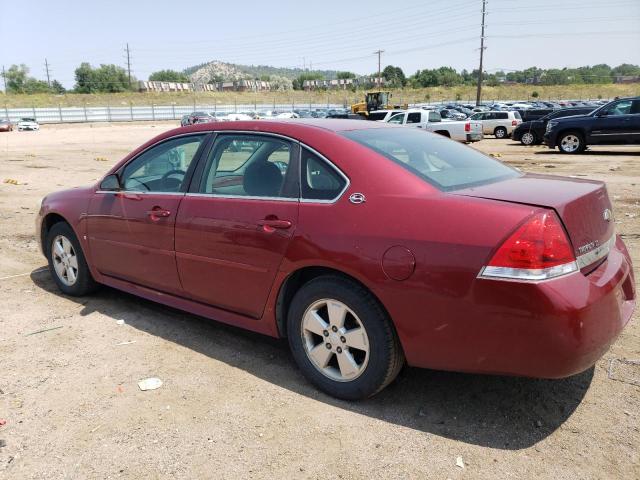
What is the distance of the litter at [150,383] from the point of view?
3.42 meters

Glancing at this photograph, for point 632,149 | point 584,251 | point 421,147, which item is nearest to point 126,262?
point 421,147

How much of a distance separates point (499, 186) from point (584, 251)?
0.61 m

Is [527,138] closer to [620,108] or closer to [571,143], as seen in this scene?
[571,143]

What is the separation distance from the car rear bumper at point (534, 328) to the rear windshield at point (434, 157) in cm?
72

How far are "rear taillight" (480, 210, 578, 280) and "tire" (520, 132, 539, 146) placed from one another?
23.3 m

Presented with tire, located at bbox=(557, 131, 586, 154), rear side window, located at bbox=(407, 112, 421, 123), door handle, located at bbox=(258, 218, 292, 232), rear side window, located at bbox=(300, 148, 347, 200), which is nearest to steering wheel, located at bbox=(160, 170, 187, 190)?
door handle, located at bbox=(258, 218, 292, 232)

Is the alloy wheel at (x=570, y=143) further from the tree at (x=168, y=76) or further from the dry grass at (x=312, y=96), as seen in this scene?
the tree at (x=168, y=76)

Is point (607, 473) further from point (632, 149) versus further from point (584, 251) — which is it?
point (632, 149)

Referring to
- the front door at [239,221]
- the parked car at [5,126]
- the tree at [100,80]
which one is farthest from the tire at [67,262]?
the tree at [100,80]

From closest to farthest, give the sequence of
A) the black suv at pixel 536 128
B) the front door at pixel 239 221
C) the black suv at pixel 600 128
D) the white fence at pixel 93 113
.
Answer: the front door at pixel 239 221
the black suv at pixel 600 128
the black suv at pixel 536 128
the white fence at pixel 93 113

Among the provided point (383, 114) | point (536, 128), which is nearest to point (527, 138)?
point (536, 128)

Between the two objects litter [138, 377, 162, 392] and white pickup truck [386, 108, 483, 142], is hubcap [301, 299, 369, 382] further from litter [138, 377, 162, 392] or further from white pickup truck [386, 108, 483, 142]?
white pickup truck [386, 108, 483, 142]

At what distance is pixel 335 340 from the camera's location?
3.12 metres

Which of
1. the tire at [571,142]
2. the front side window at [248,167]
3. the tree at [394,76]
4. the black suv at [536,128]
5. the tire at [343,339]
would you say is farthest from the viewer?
the tree at [394,76]
